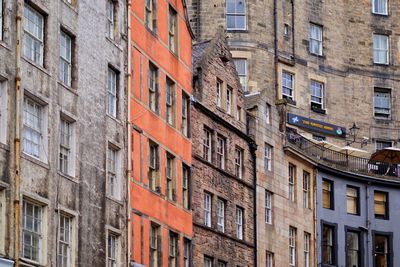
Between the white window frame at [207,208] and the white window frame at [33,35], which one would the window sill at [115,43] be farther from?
the white window frame at [207,208]

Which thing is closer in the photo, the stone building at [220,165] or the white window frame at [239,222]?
the stone building at [220,165]

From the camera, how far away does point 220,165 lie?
240ft

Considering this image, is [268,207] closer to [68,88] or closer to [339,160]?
[339,160]

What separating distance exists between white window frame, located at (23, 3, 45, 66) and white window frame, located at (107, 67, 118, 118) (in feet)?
21.8

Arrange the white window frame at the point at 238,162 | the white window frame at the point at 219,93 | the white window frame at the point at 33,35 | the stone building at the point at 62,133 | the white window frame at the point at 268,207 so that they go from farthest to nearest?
1. the white window frame at the point at 268,207
2. the white window frame at the point at 238,162
3. the white window frame at the point at 219,93
4. the white window frame at the point at 33,35
5. the stone building at the point at 62,133

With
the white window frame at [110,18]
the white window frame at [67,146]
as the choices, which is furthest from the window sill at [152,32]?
the white window frame at [67,146]

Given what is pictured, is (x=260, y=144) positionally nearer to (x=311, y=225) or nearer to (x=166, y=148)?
(x=311, y=225)

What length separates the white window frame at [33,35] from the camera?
51.4 metres

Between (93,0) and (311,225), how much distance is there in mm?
32012

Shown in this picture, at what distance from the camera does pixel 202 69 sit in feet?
235

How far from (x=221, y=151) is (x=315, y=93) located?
2510cm

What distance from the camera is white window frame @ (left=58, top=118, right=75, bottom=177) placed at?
53469 mm

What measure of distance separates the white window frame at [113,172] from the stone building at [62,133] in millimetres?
39

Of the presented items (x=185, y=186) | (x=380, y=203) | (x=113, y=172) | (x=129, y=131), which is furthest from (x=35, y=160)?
(x=380, y=203)
